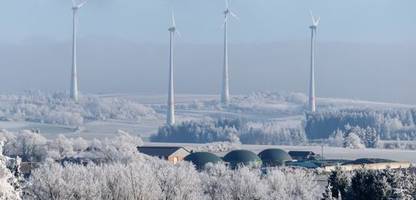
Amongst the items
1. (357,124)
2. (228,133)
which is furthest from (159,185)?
(357,124)

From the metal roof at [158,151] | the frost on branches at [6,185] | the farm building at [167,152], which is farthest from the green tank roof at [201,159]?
the frost on branches at [6,185]

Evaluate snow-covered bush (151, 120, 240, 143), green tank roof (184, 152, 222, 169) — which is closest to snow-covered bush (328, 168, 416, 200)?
green tank roof (184, 152, 222, 169)

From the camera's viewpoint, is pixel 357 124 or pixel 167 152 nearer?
pixel 167 152

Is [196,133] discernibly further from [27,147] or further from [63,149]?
[63,149]

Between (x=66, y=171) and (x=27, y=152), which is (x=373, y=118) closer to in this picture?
(x=27, y=152)

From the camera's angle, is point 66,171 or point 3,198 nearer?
point 3,198

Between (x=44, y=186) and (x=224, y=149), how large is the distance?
237 ft

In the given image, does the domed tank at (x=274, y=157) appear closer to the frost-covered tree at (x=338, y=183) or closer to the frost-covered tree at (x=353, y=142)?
the frost-covered tree at (x=353, y=142)

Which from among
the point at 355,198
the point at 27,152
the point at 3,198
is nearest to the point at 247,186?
the point at 355,198

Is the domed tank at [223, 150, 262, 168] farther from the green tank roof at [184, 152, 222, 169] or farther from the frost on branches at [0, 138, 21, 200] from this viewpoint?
the frost on branches at [0, 138, 21, 200]

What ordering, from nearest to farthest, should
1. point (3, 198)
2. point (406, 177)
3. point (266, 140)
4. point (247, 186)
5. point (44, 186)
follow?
point (3, 198) < point (406, 177) < point (44, 186) < point (247, 186) < point (266, 140)

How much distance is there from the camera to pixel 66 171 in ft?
181

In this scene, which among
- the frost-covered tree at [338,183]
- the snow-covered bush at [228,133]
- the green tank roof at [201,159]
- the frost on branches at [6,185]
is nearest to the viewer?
the frost on branches at [6,185]

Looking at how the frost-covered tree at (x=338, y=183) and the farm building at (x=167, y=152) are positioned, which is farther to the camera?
the farm building at (x=167, y=152)
